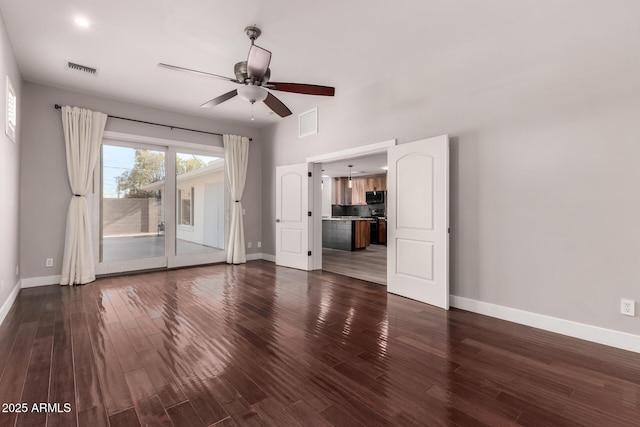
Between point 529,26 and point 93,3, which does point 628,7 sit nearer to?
point 529,26

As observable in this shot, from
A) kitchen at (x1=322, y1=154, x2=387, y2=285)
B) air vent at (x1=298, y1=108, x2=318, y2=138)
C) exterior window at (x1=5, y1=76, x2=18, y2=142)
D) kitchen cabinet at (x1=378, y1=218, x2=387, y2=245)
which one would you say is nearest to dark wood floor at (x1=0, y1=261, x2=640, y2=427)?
exterior window at (x1=5, y1=76, x2=18, y2=142)

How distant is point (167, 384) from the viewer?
191 cm

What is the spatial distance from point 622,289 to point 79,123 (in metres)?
6.84

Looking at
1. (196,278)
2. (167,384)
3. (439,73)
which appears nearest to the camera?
(167,384)

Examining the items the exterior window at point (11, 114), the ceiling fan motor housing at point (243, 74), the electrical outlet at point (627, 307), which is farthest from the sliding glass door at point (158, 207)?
the electrical outlet at point (627, 307)

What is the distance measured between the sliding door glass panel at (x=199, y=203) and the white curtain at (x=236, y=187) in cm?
27

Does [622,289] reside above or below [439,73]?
below

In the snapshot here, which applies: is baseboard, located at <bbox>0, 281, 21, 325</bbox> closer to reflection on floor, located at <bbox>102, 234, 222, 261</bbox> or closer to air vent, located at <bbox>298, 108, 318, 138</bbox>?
reflection on floor, located at <bbox>102, 234, 222, 261</bbox>

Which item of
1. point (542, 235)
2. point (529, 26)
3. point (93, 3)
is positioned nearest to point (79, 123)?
point (93, 3)

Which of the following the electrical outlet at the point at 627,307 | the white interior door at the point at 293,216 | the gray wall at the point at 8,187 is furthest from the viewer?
the white interior door at the point at 293,216

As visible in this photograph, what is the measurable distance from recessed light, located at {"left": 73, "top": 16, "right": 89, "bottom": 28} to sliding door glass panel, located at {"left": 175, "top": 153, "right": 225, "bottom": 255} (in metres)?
2.86

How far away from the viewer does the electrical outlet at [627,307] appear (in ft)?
8.02

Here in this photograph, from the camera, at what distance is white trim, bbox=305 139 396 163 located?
13.9 feet

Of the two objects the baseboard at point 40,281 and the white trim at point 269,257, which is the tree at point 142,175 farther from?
the white trim at point 269,257
